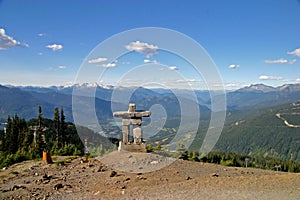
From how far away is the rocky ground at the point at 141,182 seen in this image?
10.5 metres

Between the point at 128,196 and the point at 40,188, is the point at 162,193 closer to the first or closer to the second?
the point at 128,196

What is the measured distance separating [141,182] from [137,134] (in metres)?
5.91

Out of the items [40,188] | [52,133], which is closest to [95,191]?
[40,188]

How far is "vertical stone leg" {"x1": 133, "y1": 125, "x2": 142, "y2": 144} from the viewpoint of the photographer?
18391 millimetres

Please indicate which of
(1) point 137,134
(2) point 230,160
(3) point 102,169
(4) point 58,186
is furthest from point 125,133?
(2) point 230,160

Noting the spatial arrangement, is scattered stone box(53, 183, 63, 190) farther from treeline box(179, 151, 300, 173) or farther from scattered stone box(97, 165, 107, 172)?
treeline box(179, 151, 300, 173)

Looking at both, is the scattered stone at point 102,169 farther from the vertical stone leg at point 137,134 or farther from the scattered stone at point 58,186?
the scattered stone at point 58,186

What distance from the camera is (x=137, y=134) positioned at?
1839cm

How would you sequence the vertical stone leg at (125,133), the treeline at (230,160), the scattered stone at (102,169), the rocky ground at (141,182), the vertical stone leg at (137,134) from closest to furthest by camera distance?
the rocky ground at (141,182)
the scattered stone at (102,169)
the vertical stone leg at (137,134)
the vertical stone leg at (125,133)
the treeline at (230,160)

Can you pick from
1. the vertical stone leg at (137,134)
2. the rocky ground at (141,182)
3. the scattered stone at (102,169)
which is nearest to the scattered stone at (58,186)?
the rocky ground at (141,182)

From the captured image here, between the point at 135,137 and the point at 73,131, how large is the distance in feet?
201

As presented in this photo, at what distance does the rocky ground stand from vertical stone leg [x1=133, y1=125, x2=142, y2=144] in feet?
4.03

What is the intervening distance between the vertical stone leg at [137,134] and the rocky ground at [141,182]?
4.03 feet

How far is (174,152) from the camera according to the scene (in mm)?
20938
